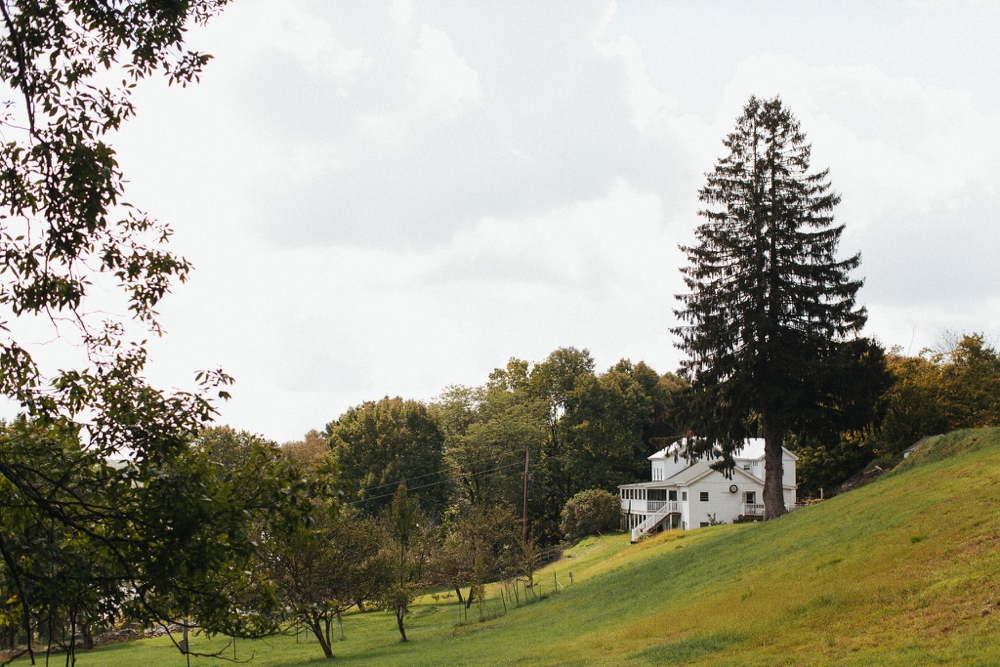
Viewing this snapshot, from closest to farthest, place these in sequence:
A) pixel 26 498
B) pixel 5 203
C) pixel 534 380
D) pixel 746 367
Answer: pixel 26 498 < pixel 5 203 < pixel 746 367 < pixel 534 380

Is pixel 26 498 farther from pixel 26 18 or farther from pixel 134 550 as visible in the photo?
pixel 26 18

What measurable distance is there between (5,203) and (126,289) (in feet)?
3.86

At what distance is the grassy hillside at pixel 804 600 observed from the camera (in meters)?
13.5

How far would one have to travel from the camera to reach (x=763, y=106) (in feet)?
118

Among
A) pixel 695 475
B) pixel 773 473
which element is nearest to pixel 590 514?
pixel 695 475

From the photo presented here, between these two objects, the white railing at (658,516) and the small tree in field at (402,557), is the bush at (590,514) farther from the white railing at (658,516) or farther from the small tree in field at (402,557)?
the small tree in field at (402,557)

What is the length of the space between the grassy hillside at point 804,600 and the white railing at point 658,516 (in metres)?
19.5

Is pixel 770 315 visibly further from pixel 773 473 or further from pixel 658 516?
pixel 658 516

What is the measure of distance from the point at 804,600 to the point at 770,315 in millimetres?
19151

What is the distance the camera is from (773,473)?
34.8m

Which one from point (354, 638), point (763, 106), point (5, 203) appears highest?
point (763, 106)

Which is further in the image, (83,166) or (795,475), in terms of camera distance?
(795,475)

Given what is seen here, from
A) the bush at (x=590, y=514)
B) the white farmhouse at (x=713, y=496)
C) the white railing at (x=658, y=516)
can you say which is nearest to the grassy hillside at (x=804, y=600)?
the white railing at (x=658, y=516)

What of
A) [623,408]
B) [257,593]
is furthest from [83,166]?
[623,408]
